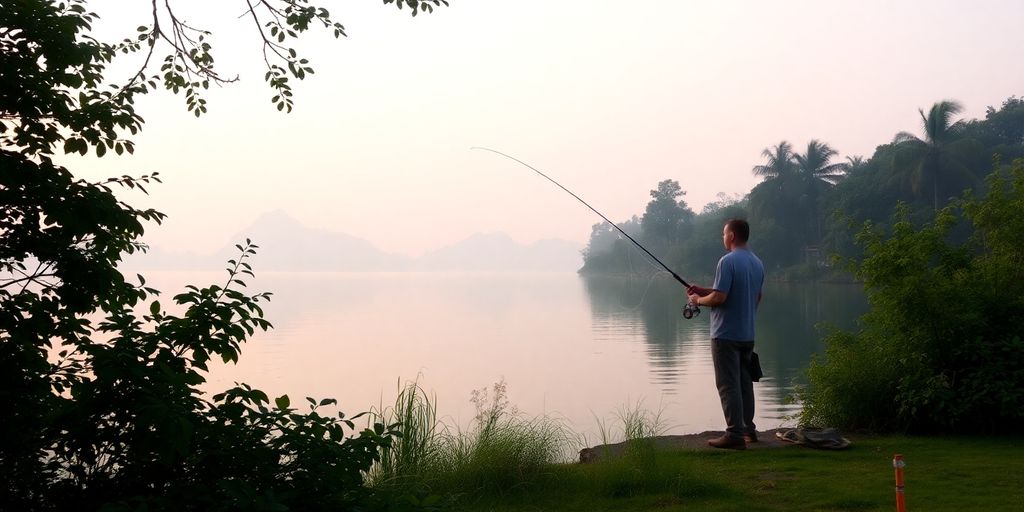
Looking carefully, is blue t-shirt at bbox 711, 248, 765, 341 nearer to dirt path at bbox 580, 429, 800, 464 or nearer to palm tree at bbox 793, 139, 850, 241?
dirt path at bbox 580, 429, 800, 464

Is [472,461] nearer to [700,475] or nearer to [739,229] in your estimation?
[700,475]

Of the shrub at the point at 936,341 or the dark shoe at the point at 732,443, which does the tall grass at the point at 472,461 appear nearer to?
the dark shoe at the point at 732,443

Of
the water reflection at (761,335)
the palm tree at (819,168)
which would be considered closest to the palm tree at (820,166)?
the palm tree at (819,168)

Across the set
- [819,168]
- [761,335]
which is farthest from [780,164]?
[761,335]

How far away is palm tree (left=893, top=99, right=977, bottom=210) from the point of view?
54.8 meters

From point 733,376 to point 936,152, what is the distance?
55.6 meters

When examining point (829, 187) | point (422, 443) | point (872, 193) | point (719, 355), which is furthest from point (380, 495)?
point (829, 187)

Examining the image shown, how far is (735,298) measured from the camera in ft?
22.7

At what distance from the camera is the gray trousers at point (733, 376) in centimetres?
689

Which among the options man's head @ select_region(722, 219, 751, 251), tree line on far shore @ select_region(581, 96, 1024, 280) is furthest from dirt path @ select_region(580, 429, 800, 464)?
tree line on far shore @ select_region(581, 96, 1024, 280)

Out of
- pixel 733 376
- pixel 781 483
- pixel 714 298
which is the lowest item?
pixel 781 483

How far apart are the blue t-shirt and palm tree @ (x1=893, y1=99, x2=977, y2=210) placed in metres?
51.7

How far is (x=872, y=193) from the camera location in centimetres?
5775

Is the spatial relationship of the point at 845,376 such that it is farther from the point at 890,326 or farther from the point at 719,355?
the point at 719,355
